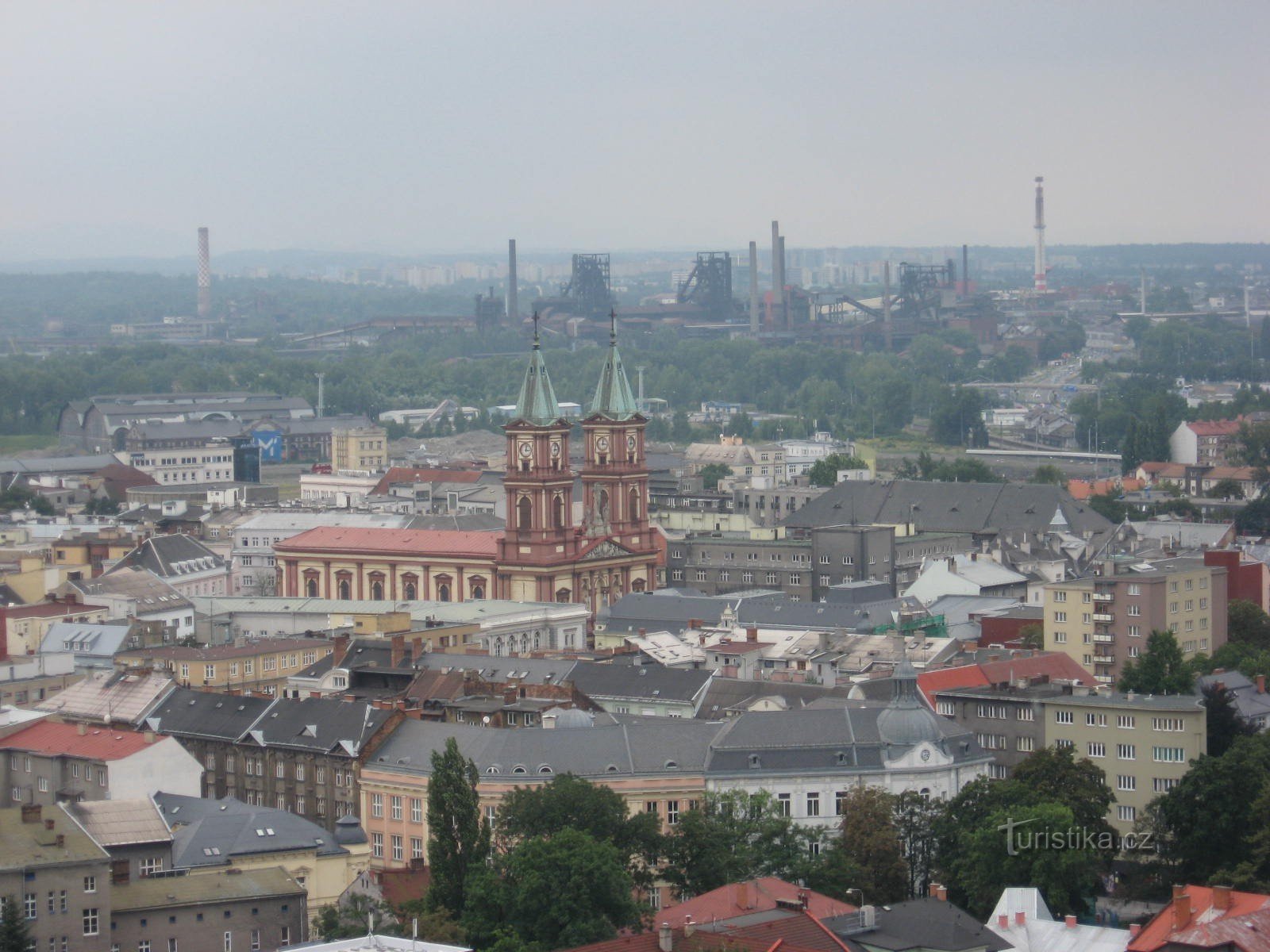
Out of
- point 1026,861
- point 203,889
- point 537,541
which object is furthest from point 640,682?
point 537,541

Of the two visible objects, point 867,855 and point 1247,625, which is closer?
point 867,855

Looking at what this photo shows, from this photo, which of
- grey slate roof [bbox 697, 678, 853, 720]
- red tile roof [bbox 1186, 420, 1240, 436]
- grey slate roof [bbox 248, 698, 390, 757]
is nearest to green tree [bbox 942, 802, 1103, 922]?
grey slate roof [bbox 697, 678, 853, 720]

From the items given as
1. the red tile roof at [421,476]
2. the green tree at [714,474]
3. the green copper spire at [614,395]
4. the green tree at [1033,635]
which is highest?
the green copper spire at [614,395]

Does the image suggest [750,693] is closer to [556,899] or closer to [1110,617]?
[1110,617]

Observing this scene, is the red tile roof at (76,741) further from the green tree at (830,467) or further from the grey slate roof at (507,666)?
the green tree at (830,467)

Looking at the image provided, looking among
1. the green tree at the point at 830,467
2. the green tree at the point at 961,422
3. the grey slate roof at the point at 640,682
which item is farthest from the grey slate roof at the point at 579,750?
the green tree at the point at 961,422

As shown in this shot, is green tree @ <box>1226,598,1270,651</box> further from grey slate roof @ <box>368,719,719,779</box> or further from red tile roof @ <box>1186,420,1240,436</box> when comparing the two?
red tile roof @ <box>1186,420,1240,436</box>
